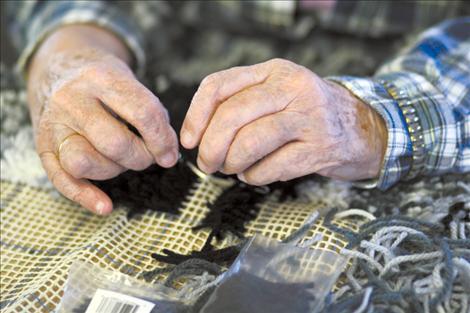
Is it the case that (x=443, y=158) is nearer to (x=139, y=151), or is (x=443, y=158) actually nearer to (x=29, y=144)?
(x=139, y=151)

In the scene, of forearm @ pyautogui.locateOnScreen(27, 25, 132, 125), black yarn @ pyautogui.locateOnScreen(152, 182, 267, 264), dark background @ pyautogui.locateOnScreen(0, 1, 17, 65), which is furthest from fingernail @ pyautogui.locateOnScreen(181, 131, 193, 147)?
dark background @ pyautogui.locateOnScreen(0, 1, 17, 65)

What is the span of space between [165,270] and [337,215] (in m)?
0.19

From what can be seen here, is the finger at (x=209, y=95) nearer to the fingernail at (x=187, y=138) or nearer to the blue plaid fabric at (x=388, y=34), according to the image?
the fingernail at (x=187, y=138)

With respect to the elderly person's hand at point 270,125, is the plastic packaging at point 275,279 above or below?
below

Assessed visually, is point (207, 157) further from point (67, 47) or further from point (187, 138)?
point (67, 47)

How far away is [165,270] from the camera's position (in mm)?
567

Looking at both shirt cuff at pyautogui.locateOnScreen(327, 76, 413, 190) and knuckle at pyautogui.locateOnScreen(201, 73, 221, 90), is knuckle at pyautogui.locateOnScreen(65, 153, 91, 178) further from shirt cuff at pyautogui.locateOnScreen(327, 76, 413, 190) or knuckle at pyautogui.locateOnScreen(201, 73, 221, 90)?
shirt cuff at pyautogui.locateOnScreen(327, 76, 413, 190)

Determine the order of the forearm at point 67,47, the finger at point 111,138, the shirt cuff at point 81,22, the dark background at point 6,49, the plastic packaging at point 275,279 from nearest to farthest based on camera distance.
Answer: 1. the plastic packaging at point 275,279
2. the finger at point 111,138
3. the forearm at point 67,47
4. the shirt cuff at point 81,22
5. the dark background at point 6,49

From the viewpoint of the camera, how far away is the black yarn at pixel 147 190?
0.66m

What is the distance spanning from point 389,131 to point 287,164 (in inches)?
4.9

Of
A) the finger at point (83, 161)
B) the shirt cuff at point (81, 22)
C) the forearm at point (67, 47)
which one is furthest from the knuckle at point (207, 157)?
the shirt cuff at point (81, 22)

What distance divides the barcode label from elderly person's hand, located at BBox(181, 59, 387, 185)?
15 cm

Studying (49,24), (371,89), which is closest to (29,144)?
(49,24)

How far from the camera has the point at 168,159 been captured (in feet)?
2.00
